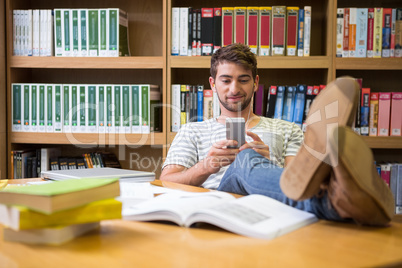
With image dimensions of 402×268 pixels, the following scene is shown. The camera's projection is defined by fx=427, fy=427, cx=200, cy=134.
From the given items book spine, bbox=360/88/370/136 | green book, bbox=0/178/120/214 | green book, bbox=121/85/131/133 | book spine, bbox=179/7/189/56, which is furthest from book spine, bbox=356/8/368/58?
green book, bbox=0/178/120/214

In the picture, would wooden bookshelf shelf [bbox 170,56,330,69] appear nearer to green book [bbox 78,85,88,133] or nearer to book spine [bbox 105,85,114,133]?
book spine [bbox 105,85,114,133]

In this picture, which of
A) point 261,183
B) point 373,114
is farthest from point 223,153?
point 373,114

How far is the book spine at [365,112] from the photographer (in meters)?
2.23

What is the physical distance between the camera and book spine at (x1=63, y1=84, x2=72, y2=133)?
7.57 feet

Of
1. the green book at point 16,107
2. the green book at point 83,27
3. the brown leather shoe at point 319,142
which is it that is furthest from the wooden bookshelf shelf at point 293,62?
the brown leather shoe at point 319,142

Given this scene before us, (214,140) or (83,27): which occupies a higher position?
(83,27)

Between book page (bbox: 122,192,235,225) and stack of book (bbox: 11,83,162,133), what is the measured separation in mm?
1407

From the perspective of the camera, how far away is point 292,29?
2205mm

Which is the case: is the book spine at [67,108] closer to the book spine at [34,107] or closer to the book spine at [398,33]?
the book spine at [34,107]

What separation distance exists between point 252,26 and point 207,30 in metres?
0.23

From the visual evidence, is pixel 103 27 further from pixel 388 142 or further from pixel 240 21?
pixel 388 142

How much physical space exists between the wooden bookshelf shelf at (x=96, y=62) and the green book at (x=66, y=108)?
0.44 ft

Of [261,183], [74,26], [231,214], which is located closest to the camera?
[231,214]

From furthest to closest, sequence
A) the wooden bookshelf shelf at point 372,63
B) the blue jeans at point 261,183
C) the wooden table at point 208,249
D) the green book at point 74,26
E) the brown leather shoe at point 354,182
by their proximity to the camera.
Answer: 1. the green book at point 74,26
2. the wooden bookshelf shelf at point 372,63
3. the blue jeans at point 261,183
4. the brown leather shoe at point 354,182
5. the wooden table at point 208,249
